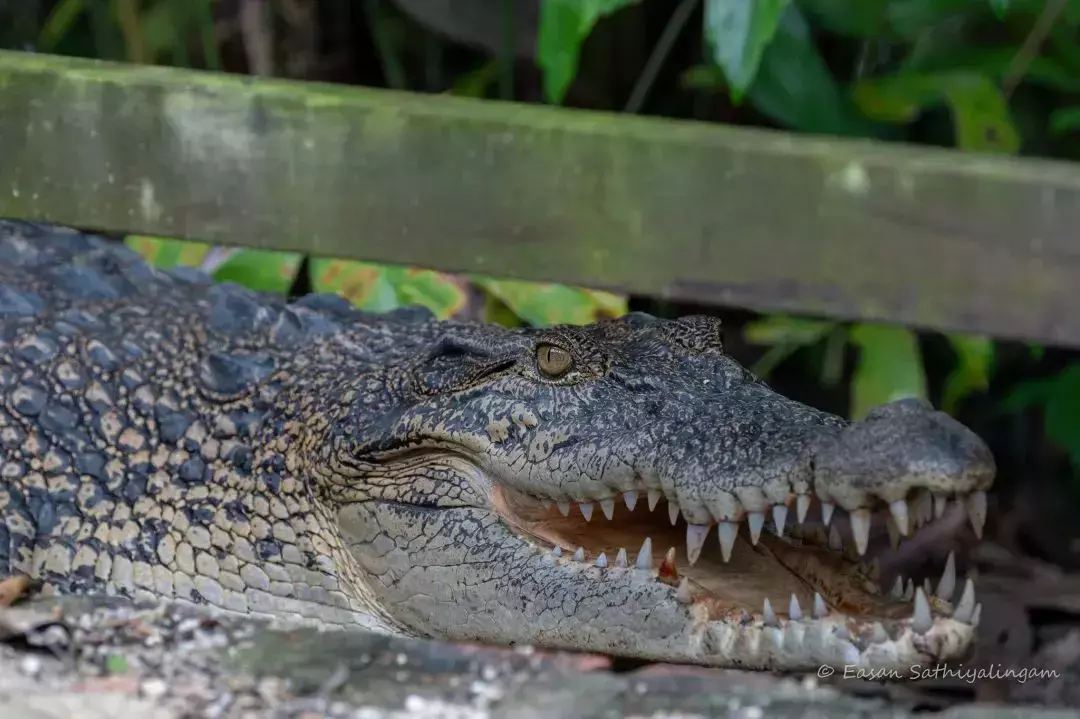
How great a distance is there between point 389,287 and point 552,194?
1366 mm

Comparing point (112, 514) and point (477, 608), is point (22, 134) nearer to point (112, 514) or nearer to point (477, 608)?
point (112, 514)

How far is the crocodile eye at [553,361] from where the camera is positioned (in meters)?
2.48

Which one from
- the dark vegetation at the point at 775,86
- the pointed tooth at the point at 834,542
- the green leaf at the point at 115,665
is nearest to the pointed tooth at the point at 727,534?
the pointed tooth at the point at 834,542

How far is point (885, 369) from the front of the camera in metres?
4.13

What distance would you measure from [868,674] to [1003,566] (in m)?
2.34

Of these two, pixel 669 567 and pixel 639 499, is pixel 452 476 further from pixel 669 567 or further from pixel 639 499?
pixel 669 567

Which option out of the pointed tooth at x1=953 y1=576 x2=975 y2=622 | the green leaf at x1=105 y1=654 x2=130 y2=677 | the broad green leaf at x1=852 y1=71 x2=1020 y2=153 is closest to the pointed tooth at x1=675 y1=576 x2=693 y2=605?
the pointed tooth at x1=953 y1=576 x2=975 y2=622

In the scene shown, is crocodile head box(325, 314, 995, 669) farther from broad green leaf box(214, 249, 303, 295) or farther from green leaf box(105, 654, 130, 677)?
broad green leaf box(214, 249, 303, 295)

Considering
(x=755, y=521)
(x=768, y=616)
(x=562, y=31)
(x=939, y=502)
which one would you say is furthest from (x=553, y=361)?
(x=562, y=31)

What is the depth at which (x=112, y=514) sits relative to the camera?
291 centimetres

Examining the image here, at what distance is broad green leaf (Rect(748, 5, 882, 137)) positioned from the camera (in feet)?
13.6

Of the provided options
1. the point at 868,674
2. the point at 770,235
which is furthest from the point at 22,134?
the point at 868,674

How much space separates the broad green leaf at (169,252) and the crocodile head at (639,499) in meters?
1.43

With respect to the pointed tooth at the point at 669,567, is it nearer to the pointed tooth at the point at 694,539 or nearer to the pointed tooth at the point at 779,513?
the pointed tooth at the point at 694,539
